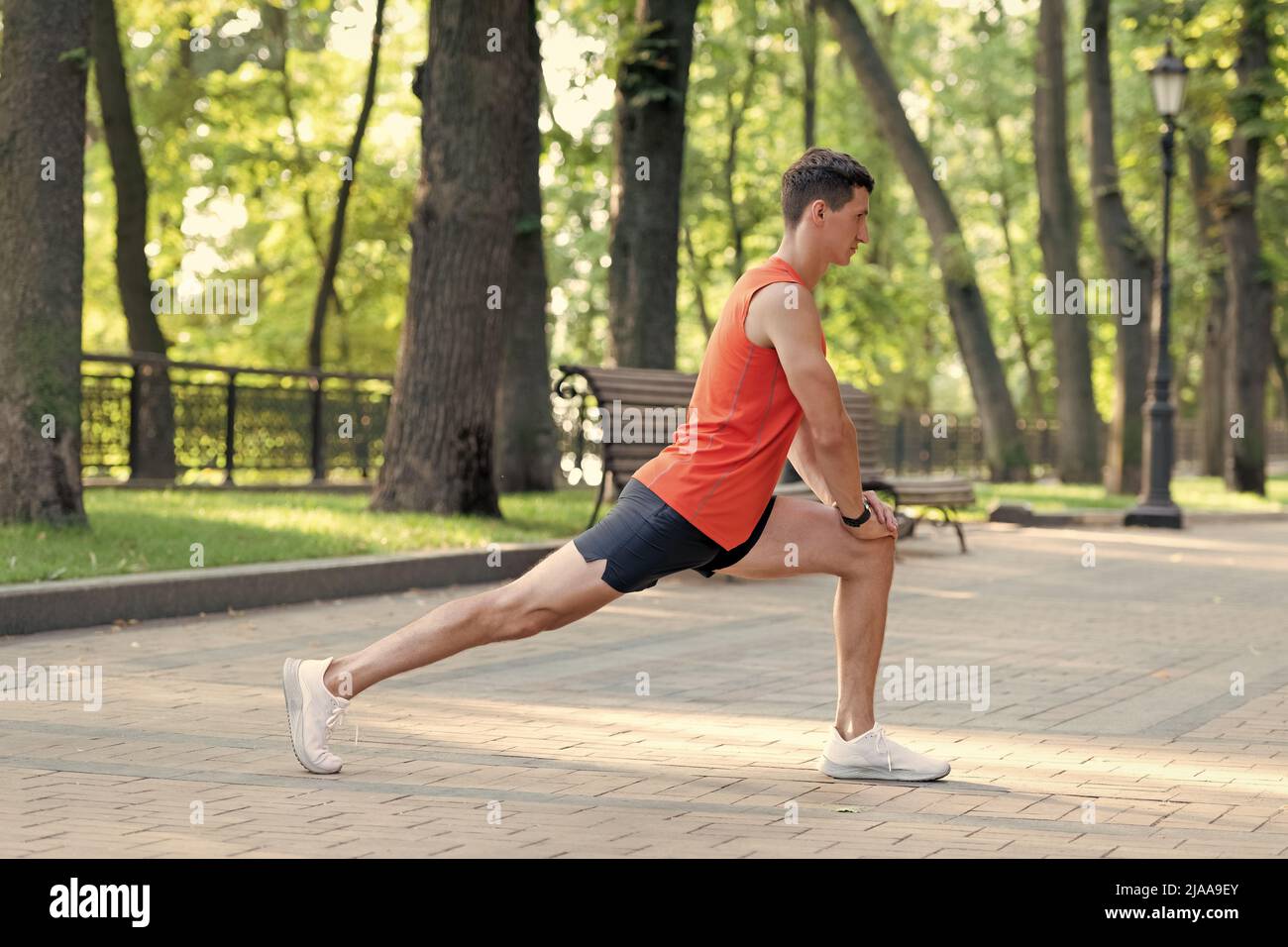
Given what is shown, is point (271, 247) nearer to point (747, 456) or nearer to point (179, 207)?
point (179, 207)

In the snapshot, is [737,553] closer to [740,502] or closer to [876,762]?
[740,502]

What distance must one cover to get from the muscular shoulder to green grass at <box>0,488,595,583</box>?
5.48 m

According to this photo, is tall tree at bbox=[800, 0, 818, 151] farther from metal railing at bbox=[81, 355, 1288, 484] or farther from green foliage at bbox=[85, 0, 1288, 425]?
metal railing at bbox=[81, 355, 1288, 484]

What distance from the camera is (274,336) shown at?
A: 3847cm

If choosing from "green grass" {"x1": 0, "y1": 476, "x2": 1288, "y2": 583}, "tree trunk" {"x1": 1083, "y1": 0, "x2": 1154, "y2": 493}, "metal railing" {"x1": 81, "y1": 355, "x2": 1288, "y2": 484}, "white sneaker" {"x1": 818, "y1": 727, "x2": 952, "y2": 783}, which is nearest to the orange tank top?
"white sneaker" {"x1": 818, "y1": 727, "x2": 952, "y2": 783}

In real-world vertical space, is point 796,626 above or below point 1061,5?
below

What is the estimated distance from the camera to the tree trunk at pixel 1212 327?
3281 centimetres

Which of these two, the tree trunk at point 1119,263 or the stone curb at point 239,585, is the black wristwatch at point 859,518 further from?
the tree trunk at point 1119,263

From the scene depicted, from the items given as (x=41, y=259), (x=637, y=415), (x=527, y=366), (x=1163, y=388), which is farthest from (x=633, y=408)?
(x=1163, y=388)

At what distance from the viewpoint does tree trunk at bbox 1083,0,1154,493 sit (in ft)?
87.9

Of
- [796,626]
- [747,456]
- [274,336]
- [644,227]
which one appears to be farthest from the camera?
[274,336]
